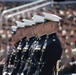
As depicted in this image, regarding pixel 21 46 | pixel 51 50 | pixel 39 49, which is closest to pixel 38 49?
pixel 39 49

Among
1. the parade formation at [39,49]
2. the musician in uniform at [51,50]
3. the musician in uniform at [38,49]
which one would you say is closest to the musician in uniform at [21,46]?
the parade formation at [39,49]

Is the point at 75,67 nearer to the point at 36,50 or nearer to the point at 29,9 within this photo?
the point at 36,50

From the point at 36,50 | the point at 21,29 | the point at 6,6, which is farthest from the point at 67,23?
the point at 36,50

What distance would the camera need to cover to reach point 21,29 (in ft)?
24.8

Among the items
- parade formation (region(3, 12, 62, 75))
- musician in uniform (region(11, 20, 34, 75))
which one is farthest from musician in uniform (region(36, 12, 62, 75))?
musician in uniform (region(11, 20, 34, 75))

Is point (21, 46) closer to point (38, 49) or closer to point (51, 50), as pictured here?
point (38, 49)

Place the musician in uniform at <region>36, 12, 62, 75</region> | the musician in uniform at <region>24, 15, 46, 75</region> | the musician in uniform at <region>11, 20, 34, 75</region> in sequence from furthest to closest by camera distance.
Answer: the musician in uniform at <region>11, 20, 34, 75</region> < the musician in uniform at <region>24, 15, 46, 75</region> < the musician in uniform at <region>36, 12, 62, 75</region>

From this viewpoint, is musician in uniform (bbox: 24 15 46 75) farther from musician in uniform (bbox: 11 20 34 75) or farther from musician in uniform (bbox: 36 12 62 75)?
musician in uniform (bbox: 11 20 34 75)

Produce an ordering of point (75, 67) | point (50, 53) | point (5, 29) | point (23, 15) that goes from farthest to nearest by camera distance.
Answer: point (23, 15), point (5, 29), point (75, 67), point (50, 53)

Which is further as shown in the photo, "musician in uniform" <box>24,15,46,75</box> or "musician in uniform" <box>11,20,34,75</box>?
"musician in uniform" <box>11,20,34,75</box>

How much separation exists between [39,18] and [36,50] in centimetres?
53

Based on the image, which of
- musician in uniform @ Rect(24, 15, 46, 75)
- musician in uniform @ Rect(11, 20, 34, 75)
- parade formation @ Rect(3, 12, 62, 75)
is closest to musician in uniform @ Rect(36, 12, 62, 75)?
parade formation @ Rect(3, 12, 62, 75)

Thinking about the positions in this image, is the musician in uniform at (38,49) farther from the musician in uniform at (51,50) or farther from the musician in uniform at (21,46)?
the musician in uniform at (21,46)

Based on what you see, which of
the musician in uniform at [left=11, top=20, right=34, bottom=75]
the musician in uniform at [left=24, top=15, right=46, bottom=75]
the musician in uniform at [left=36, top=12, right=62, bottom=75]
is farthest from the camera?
the musician in uniform at [left=11, top=20, right=34, bottom=75]
